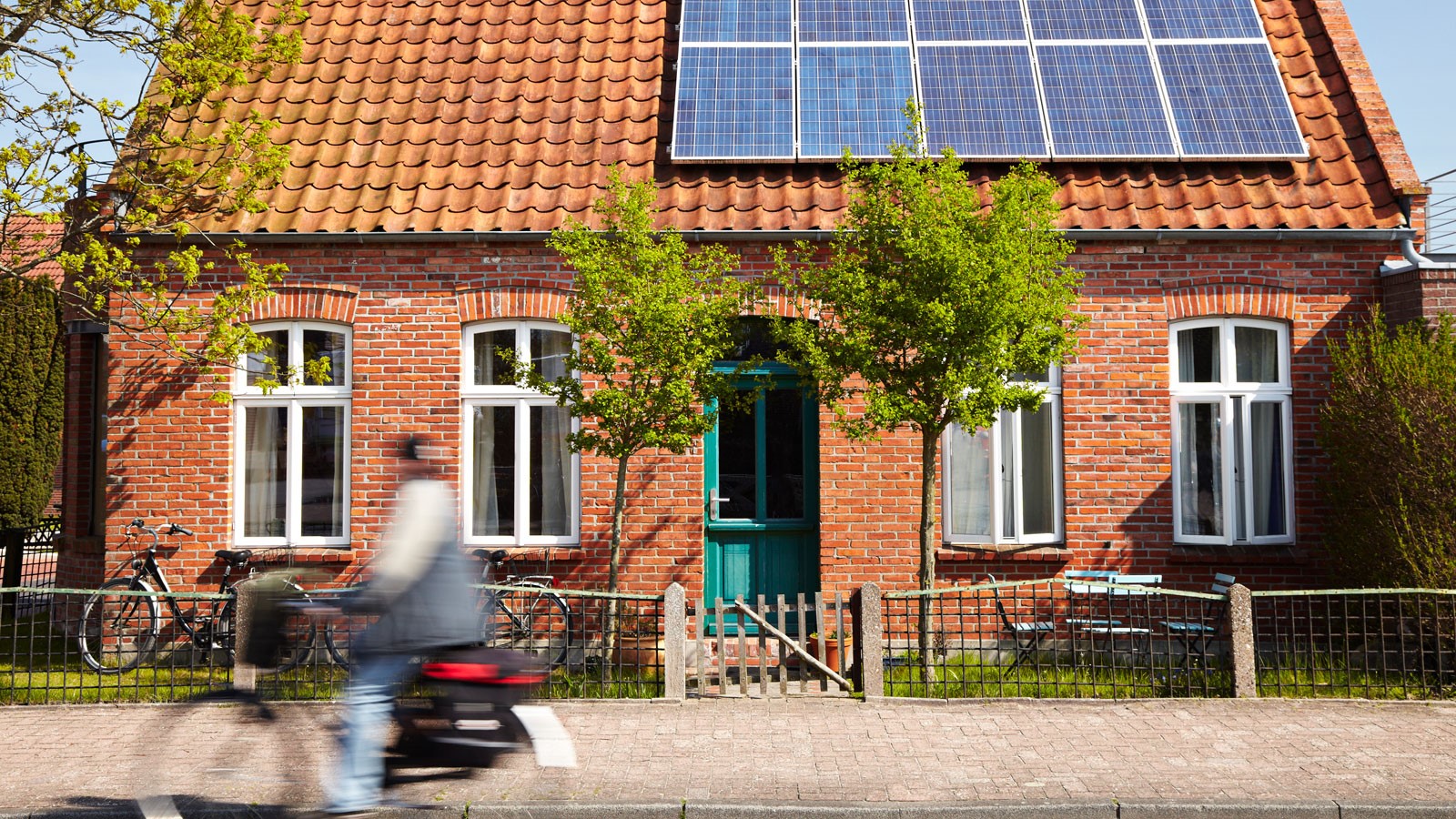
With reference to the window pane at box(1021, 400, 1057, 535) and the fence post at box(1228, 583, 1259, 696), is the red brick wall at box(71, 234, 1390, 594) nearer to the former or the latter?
the window pane at box(1021, 400, 1057, 535)

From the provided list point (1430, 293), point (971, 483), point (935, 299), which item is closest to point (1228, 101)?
point (1430, 293)

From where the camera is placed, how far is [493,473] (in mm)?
10938

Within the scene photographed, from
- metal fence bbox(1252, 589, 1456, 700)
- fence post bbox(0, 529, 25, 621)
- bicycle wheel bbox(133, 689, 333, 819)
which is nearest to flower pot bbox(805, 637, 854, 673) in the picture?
metal fence bbox(1252, 589, 1456, 700)

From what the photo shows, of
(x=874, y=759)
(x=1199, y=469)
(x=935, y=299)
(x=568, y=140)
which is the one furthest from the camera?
(x=568, y=140)

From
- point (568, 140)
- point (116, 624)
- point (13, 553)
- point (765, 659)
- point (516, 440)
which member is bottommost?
point (765, 659)

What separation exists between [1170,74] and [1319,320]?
306 centimetres

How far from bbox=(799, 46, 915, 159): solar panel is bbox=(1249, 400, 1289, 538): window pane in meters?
4.43

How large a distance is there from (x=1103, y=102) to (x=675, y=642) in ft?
23.5

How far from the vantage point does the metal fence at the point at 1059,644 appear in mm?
8430

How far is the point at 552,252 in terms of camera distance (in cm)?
1068

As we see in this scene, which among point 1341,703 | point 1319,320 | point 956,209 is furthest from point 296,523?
point 1319,320

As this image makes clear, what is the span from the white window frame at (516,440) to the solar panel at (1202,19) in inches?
289

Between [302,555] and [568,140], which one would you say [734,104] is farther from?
[302,555]

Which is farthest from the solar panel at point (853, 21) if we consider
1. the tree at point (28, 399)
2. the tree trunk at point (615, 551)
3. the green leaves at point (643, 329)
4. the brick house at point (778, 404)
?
the tree at point (28, 399)
